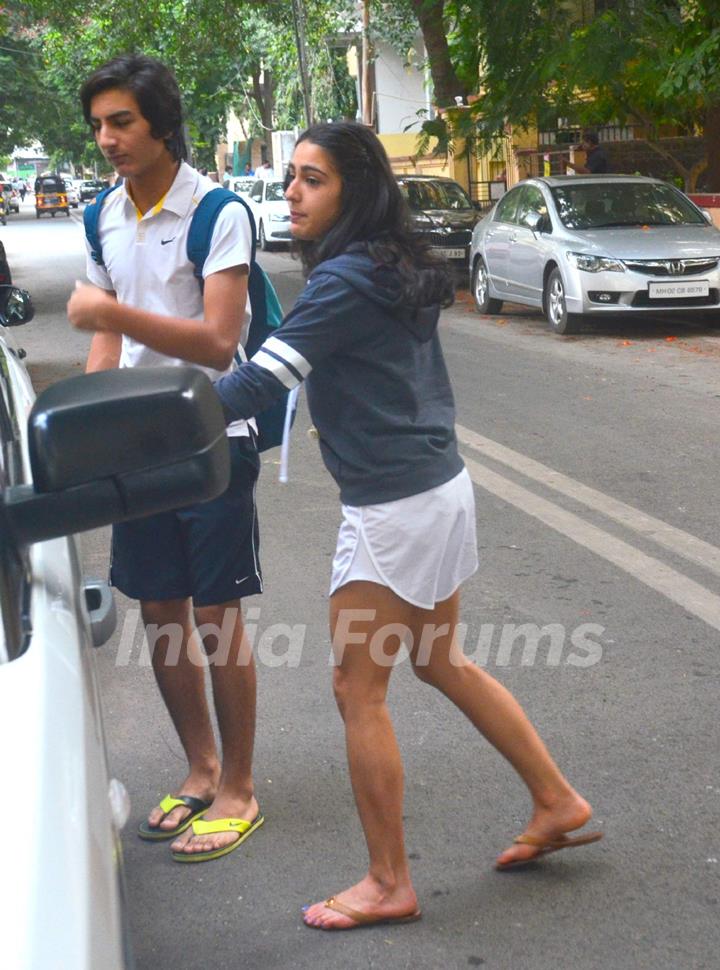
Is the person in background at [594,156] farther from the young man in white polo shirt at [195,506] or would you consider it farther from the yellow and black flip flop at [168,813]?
the yellow and black flip flop at [168,813]

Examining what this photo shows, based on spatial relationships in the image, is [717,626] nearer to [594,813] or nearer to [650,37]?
[594,813]

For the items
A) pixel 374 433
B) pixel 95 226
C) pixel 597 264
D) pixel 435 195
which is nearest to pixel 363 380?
pixel 374 433

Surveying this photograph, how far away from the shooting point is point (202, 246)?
139 inches

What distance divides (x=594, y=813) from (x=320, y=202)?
73.6 inches

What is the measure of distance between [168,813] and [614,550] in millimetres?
3176

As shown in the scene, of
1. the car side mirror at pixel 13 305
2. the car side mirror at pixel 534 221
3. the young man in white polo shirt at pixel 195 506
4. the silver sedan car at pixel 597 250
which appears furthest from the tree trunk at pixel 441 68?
the young man in white polo shirt at pixel 195 506

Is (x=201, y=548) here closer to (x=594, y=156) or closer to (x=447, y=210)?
(x=447, y=210)

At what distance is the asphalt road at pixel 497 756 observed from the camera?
3.38 meters

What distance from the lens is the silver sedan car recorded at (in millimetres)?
14359

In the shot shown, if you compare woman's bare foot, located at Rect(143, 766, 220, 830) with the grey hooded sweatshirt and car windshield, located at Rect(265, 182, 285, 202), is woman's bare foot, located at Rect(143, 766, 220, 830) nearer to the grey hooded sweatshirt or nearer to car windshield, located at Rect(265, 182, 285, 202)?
the grey hooded sweatshirt

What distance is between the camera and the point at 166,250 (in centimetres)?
358

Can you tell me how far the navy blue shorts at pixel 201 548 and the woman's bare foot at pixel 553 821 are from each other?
92cm

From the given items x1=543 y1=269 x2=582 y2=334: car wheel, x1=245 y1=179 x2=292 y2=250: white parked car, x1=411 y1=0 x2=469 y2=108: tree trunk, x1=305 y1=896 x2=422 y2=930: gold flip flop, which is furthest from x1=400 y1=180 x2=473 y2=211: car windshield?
x1=305 y1=896 x2=422 y2=930: gold flip flop

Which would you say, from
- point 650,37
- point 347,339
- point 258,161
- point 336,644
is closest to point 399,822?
point 336,644
